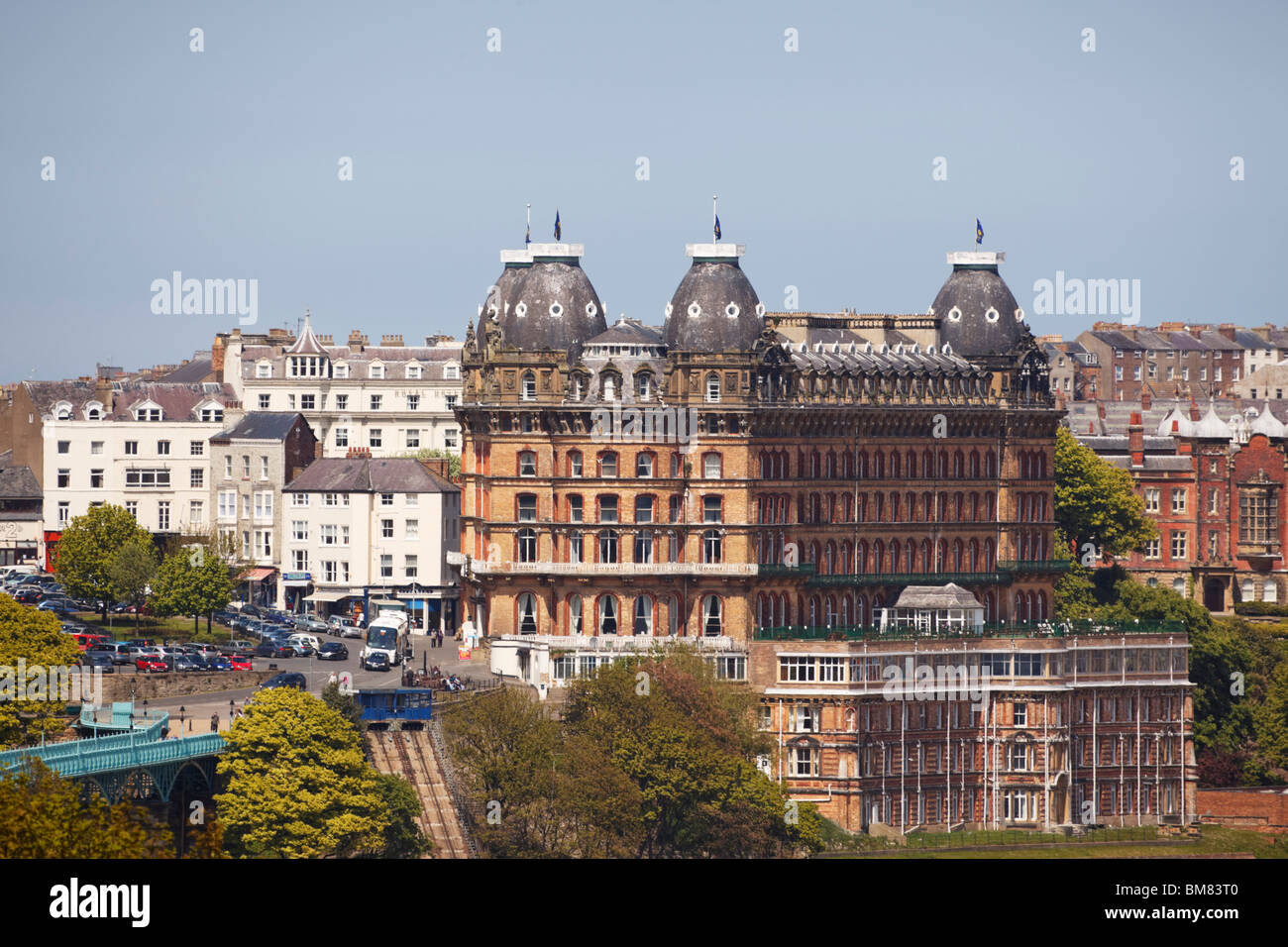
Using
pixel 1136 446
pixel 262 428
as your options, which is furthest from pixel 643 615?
pixel 1136 446

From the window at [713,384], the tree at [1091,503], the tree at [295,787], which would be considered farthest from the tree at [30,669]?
the tree at [1091,503]

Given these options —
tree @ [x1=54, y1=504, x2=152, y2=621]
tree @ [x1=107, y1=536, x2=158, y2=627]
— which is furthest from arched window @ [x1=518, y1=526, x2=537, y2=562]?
tree @ [x1=54, y1=504, x2=152, y2=621]

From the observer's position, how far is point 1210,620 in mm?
158125

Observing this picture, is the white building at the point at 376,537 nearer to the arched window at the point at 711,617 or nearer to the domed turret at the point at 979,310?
the arched window at the point at 711,617

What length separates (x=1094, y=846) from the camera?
124625 mm

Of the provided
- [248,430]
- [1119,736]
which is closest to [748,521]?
[1119,736]

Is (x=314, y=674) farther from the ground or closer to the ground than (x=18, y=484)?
closer to the ground

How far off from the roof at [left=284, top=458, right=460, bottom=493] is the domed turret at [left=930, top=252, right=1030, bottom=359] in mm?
29764

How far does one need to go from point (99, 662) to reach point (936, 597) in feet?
135

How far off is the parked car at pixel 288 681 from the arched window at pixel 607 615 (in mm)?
16252

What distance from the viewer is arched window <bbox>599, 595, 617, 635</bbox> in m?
132

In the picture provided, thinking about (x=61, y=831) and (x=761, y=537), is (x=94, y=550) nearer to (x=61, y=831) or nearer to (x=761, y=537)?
(x=761, y=537)

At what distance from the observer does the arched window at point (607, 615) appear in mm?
131625
